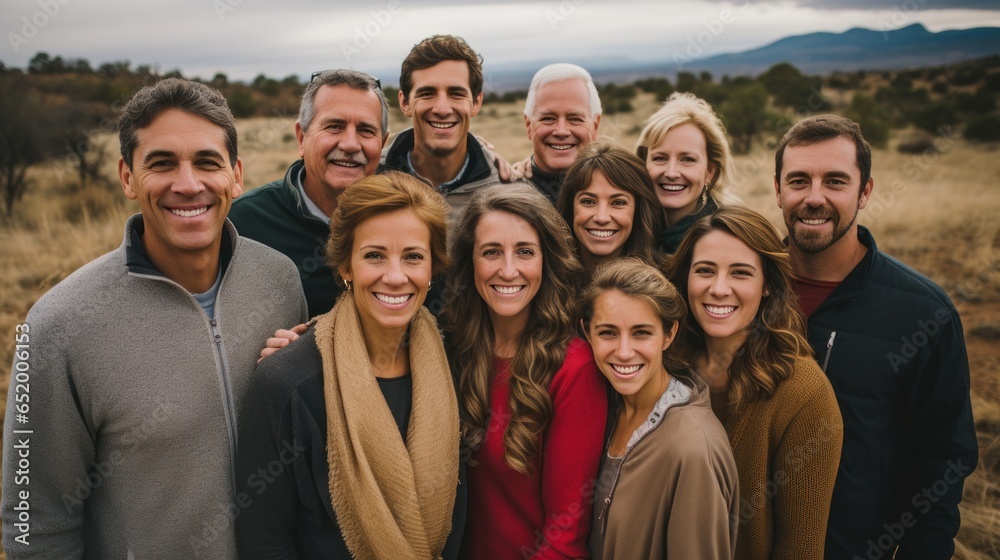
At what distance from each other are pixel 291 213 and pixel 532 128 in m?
1.81

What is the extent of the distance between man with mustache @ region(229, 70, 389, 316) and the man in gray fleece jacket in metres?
0.96

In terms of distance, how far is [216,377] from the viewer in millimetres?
2633

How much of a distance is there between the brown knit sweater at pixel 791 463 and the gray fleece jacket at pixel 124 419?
218 centimetres

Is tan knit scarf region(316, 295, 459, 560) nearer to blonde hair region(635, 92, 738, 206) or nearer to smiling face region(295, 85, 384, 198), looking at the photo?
smiling face region(295, 85, 384, 198)

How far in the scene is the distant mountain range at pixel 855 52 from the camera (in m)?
44.7

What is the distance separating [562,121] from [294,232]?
6.38ft

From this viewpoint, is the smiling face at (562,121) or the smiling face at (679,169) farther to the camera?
the smiling face at (562,121)

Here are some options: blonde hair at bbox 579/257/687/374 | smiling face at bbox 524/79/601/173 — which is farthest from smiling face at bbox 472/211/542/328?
smiling face at bbox 524/79/601/173

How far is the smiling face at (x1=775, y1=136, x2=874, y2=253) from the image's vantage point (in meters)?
3.37

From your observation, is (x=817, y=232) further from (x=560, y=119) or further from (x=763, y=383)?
(x=560, y=119)

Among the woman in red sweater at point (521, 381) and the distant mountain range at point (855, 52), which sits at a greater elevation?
the distant mountain range at point (855, 52)

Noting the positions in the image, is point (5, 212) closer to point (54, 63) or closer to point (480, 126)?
point (54, 63)

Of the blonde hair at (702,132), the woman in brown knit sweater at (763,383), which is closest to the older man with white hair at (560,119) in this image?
the blonde hair at (702,132)

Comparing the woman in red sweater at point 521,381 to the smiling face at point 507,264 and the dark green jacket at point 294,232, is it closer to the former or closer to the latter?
the smiling face at point 507,264
